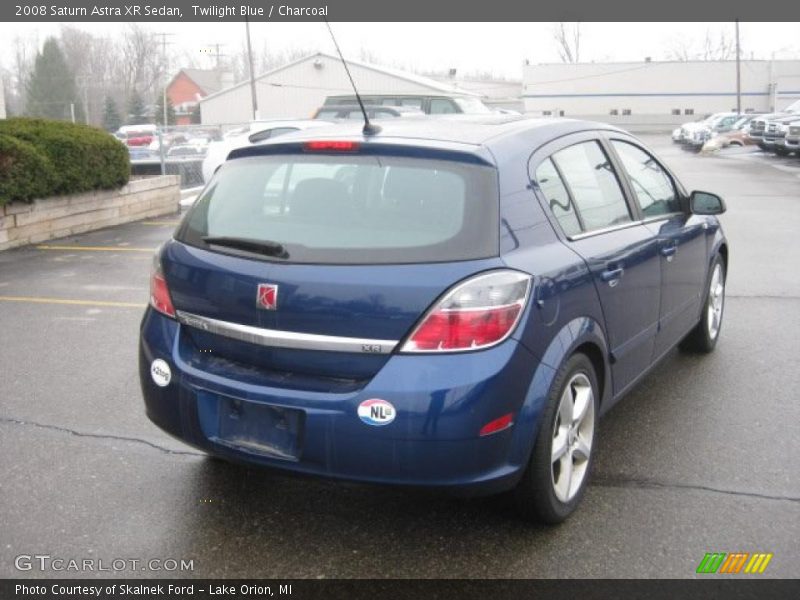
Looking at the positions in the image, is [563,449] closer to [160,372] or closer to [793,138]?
[160,372]

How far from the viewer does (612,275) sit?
12.5 ft

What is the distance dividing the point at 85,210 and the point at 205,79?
8677cm

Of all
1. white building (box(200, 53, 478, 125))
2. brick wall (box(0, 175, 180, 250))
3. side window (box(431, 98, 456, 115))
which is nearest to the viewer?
brick wall (box(0, 175, 180, 250))

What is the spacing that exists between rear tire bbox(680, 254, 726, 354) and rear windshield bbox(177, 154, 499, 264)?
112 inches

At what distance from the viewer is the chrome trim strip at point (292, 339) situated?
3.02 m

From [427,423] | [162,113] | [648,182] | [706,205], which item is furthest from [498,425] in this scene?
[162,113]

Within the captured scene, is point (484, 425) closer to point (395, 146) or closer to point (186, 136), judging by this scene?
point (395, 146)

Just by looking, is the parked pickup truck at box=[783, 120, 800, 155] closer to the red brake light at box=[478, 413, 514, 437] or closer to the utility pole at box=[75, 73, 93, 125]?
the red brake light at box=[478, 413, 514, 437]

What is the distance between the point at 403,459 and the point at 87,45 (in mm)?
85078

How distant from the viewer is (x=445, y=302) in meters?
2.99

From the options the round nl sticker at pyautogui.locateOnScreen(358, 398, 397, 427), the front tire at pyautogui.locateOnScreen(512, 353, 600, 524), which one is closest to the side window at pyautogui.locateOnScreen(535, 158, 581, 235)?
the front tire at pyautogui.locateOnScreen(512, 353, 600, 524)

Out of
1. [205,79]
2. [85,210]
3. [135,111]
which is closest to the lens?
[85,210]

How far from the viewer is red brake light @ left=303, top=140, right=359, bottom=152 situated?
3447mm

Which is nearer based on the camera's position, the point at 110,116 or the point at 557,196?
the point at 557,196
